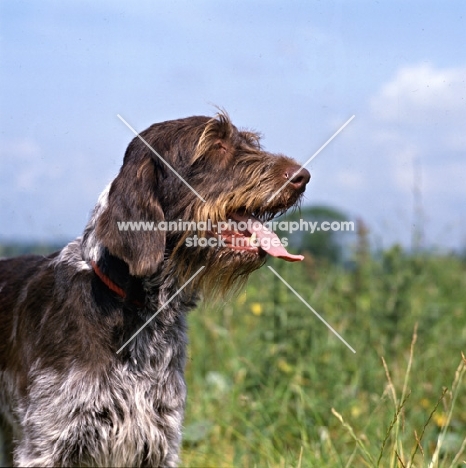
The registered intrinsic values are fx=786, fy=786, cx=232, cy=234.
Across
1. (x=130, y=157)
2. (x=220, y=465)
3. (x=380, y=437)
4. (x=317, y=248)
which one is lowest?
(x=220, y=465)

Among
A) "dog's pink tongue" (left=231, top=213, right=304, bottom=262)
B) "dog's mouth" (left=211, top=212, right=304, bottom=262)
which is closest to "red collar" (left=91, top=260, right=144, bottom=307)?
"dog's mouth" (left=211, top=212, right=304, bottom=262)

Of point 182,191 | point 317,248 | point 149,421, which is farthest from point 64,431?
point 317,248

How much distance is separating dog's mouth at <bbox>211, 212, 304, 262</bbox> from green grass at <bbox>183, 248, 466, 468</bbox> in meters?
1.08

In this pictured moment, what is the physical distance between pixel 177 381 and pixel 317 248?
4344mm

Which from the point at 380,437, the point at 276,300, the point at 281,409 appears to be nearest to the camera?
the point at 380,437

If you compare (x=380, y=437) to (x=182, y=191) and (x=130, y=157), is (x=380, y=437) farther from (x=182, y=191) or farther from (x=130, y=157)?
(x=130, y=157)

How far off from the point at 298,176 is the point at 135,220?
2.72ft

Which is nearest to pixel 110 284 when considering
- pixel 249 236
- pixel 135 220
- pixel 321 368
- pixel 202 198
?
pixel 135 220

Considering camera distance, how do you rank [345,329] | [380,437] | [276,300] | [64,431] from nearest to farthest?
[64,431] → [380,437] → [276,300] → [345,329]

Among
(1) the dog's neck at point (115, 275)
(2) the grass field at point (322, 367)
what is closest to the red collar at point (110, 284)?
(1) the dog's neck at point (115, 275)

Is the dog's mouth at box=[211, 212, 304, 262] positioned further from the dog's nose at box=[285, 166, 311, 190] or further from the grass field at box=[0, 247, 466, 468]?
the grass field at box=[0, 247, 466, 468]

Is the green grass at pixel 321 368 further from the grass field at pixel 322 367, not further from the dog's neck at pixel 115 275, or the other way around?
the dog's neck at pixel 115 275

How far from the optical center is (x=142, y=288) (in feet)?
13.1

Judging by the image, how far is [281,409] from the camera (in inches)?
213
